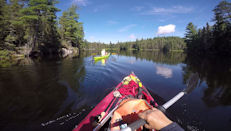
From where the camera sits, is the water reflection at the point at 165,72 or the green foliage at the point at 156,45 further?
the green foliage at the point at 156,45

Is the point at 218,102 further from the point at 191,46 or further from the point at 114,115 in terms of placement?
the point at 191,46

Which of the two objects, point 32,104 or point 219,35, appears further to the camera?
point 219,35

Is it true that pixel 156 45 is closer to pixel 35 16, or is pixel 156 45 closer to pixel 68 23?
pixel 68 23

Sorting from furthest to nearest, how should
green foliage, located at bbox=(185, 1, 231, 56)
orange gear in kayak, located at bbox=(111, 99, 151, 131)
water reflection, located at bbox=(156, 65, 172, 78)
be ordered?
1. green foliage, located at bbox=(185, 1, 231, 56)
2. water reflection, located at bbox=(156, 65, 172, 78)
3. orange gear in kayak, located at bbox=(111, 99, 151, 131)

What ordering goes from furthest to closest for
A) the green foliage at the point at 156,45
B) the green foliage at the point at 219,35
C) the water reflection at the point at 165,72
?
the green foliage at the point at 156,45 < the green foliage at the point at 219,35 < the water reflection at the point at 165,72

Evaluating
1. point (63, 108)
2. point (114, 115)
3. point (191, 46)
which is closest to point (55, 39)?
point (63, 108)

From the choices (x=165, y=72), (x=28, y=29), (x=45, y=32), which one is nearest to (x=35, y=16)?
(x=28, y=29)

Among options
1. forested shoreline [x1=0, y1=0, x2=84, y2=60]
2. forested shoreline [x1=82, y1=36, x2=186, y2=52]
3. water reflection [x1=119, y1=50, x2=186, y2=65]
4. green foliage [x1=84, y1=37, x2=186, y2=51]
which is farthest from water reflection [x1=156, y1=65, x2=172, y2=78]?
green foliage [x1=84, y1=37, x2=186, y2=51]

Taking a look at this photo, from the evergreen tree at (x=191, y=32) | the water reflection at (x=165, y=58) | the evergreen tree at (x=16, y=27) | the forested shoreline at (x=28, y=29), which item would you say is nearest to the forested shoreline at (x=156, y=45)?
the evergreen tree at (x=191, y=32)

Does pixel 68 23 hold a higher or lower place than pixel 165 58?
higher

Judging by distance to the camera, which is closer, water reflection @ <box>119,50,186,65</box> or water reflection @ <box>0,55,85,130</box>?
water reflection @ <box>0,55,85,130</box>

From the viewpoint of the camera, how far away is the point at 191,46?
4238cm

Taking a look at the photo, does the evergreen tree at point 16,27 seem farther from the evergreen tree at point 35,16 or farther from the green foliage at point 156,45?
the green foliage at point 156,45

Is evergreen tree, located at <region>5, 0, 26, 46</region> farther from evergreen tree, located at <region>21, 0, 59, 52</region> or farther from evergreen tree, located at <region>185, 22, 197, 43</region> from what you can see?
evergreen tree, located at <region>185, 22, 197, 43</region>
